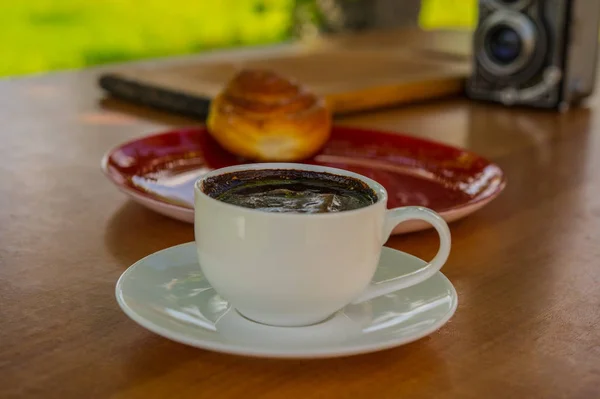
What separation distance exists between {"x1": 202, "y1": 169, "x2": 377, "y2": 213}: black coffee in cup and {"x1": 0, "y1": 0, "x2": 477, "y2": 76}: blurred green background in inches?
95.4

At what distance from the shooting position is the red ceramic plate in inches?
28.8

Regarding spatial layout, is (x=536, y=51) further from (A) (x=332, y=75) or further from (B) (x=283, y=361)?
(B) (x=283, y=361)

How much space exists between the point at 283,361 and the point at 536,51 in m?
0.82

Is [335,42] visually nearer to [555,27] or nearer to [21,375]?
[555,27]

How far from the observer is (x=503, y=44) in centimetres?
122

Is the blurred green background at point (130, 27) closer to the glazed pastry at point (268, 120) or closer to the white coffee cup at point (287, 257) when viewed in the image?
the glazed pastry at point (268, 120)

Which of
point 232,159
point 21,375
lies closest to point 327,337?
point 21,375

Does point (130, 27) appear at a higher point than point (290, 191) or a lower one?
lower

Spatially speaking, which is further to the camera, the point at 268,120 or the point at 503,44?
the point at 503,44

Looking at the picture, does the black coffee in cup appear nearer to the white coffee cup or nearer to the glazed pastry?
the white coffee cup

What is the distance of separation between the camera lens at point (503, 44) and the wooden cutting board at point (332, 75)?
0.30 feet

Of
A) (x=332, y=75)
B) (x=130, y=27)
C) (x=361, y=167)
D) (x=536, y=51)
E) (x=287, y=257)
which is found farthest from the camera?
(x=130, y=27)

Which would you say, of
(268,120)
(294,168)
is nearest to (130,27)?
(268,120)

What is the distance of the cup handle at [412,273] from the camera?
1.68 ft
